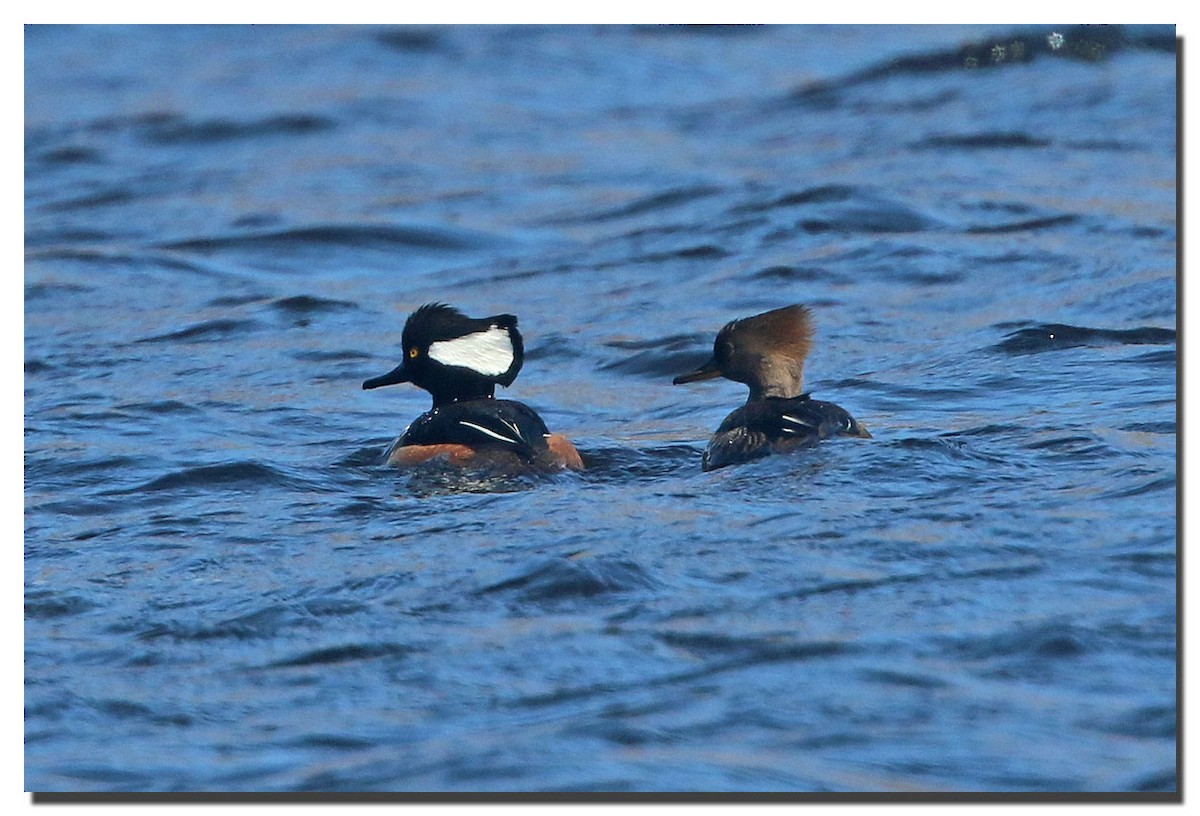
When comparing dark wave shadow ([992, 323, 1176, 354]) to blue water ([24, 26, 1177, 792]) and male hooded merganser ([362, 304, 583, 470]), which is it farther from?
male hooded merganser ([362, 304, 583, 470])

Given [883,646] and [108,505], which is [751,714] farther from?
[108,505]

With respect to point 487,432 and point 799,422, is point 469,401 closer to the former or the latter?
point 487,432

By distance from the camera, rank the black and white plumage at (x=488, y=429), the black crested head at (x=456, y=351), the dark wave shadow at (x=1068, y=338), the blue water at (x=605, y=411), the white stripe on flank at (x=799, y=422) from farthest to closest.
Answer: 1. the dark wave shadow at (x=1068, y=338)
2. the black crested head at (x=456, y=351)
3. the black and white plumage at (x=488, y=429)
4. the white stripe on flank at (x=799, y=422)
5. the blue water at (x=605, y=411)

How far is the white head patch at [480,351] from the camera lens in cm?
811

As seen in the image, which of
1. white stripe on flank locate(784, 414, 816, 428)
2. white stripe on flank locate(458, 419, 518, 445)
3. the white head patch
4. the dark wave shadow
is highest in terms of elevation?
the white head patch

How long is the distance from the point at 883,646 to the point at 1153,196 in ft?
21.6

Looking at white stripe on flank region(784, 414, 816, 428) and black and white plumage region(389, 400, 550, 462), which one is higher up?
black and white plumage region(389, 400, 550, 462)

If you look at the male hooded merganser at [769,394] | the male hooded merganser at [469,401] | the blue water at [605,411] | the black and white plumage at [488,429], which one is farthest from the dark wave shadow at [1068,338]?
the black and white plumage at [488,429]

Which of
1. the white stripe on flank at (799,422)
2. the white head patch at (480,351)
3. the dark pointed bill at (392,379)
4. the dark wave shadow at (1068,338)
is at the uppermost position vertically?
the white head patch at (480,351)

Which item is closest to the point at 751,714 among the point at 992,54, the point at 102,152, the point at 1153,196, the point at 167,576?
the point at 167,576

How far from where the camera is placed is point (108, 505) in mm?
7430

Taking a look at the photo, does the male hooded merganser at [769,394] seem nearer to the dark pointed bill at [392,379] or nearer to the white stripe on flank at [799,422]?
the white stripe on flank at [799,422]

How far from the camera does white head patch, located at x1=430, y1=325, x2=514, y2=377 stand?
319 inches

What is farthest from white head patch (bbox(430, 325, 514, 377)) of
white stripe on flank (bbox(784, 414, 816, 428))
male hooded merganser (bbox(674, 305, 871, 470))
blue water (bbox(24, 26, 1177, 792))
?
white stripe on flank (bbox(784, 414, 816, 428))
